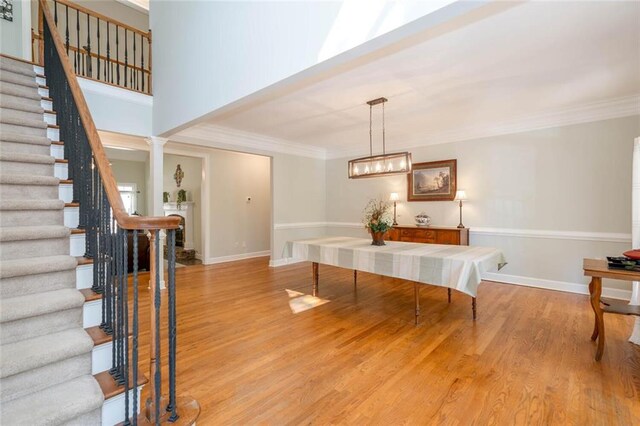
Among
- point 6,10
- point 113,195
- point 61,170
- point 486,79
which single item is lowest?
point 113,195

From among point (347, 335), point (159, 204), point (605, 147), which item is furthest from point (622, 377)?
point (159, 204)

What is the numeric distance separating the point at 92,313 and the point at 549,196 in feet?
17.7

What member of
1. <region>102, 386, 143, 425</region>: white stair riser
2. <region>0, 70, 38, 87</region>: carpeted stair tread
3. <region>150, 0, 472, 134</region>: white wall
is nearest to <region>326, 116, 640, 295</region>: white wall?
<region>150, 0, 472, 134</region>: white wall

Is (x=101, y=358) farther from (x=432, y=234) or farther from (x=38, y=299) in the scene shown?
(x=432, y=234)

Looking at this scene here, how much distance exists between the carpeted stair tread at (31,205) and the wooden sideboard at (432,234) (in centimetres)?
388

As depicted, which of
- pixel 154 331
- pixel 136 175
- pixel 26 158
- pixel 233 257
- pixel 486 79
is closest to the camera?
pixel 154 331

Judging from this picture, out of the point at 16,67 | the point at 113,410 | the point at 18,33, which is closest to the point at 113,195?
the point at 113,410

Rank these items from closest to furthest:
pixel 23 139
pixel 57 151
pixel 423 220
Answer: pixel 23 139
pixel 57 151
pixel 423 220

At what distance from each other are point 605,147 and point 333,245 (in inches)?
150

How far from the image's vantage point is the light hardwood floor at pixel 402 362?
1785mm

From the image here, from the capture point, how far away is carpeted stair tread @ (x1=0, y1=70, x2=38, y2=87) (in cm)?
281

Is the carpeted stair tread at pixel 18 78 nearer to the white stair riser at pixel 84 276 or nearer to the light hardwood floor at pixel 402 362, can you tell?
the white stair riser at pixel 84 276

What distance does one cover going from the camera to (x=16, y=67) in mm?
3045

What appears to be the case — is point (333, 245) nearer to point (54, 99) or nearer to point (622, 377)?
point (622, 377)
